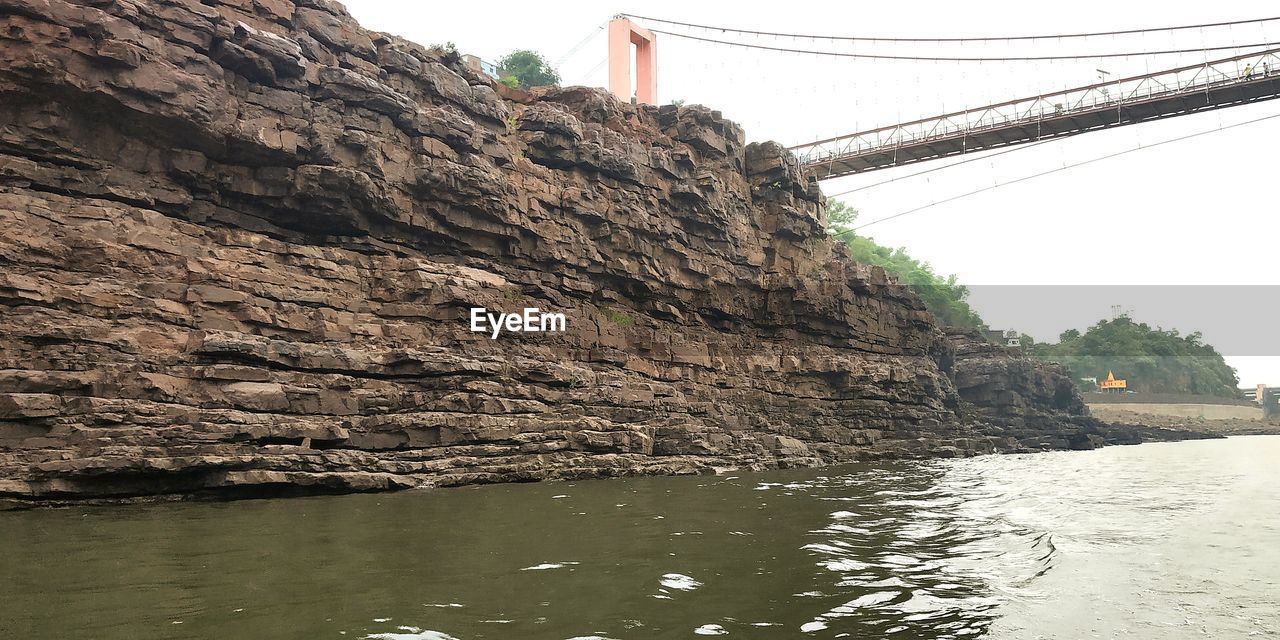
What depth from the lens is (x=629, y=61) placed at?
41344mm

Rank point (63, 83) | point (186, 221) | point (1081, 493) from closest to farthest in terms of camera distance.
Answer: point (63, 83)
point (1081, 493)
point (186, 221)

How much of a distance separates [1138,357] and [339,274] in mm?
112308

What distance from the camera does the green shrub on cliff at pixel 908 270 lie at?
2861 inches

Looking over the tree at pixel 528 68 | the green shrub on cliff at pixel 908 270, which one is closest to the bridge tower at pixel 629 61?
the tree at pixel 528 68

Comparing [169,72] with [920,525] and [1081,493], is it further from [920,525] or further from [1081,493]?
[1081,493]

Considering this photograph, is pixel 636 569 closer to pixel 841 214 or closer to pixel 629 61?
pixel 629 61

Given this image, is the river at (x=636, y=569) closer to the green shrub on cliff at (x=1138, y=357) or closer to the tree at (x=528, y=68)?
the tree at (x=528, y=68)

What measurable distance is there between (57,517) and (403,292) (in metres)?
9.69

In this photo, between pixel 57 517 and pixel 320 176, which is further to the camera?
pixel 320 176

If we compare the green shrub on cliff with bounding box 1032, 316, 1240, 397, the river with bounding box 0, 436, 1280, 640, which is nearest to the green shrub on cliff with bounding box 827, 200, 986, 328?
the green shrub on cliff with bounding box 1032, 316, 1240, 397

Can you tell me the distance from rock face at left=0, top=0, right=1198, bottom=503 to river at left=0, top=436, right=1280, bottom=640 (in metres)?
2.42

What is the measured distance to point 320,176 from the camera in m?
19.3

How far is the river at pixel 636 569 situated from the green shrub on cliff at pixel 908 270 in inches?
2331

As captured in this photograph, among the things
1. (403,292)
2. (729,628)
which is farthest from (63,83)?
(729,628)
